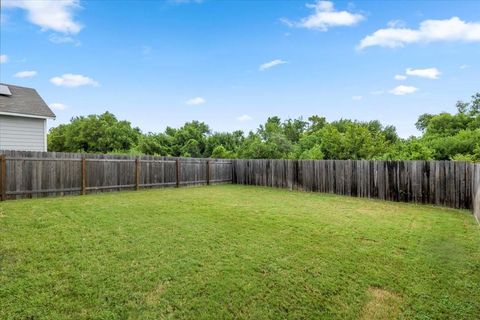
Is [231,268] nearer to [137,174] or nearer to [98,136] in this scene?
[137,174]

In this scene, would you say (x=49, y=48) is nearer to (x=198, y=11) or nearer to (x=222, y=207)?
(x=198, y=11)

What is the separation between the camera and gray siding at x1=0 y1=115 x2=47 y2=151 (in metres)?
9.71

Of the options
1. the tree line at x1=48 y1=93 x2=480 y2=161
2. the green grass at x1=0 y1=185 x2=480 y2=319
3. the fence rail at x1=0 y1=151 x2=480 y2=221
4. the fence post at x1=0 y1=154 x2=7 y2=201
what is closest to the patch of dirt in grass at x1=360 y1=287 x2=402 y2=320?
the green grass at x1=0 y1=185 x2=480 y2=319

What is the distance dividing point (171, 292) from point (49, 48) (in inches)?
541

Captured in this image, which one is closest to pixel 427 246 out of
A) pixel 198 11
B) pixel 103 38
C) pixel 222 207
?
pixel 222 207

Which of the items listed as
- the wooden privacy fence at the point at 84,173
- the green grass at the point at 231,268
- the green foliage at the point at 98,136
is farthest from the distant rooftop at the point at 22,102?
the green foliage at the point at 98,136

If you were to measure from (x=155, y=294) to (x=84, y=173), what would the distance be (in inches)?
302

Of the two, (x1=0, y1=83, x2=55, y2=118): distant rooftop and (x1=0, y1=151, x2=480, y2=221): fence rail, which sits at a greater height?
(x1=0, y1=83, x2=55, y2=118): distant rooftop

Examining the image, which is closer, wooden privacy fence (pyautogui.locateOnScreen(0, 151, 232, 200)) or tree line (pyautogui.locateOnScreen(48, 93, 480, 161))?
wooden privacy fence (pyautogui.locateOnScreen(0, 151, 232, 200))

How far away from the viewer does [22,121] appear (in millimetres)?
10109

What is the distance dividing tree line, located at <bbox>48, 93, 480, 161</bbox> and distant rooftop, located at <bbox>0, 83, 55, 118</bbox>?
13.4 m

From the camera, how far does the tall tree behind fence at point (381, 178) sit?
7.71 meters

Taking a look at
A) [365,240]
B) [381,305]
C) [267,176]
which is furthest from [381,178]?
[381,305]

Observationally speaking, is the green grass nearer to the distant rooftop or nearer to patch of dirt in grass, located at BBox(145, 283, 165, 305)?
patch of dirt in grass, located at BBox(145, 283, 165, 305)
